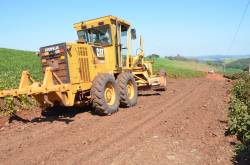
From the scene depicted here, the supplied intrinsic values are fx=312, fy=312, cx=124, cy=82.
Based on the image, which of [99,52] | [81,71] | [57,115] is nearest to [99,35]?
[99,52]

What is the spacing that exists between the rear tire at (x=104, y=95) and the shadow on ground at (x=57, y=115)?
874 mm

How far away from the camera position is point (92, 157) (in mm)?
5555

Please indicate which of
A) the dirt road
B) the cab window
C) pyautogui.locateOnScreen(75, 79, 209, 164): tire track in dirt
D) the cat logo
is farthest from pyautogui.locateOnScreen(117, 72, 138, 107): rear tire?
the cab window

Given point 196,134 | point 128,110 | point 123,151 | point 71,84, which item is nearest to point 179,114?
point 128,110

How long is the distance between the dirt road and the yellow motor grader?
0.63m

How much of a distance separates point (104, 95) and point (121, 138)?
2603 millimetres

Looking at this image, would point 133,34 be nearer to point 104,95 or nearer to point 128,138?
point 104,95

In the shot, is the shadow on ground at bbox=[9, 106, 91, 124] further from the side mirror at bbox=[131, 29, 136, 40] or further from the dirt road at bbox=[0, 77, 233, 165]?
the side mirror at bbox=[131, 29, 136, 40]

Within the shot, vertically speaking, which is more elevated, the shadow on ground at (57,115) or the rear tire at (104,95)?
the rear tire at (104,95)

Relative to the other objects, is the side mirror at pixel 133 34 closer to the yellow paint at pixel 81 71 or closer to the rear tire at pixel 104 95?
the yellow paint at pixel 81 71

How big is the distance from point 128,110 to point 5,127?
3.78 m

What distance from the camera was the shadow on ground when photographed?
909 cm

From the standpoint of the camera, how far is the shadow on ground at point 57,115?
9.09 metres

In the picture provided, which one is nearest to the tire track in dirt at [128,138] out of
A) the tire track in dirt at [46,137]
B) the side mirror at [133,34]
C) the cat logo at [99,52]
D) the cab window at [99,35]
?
the tire track in dirt at [46,137]
